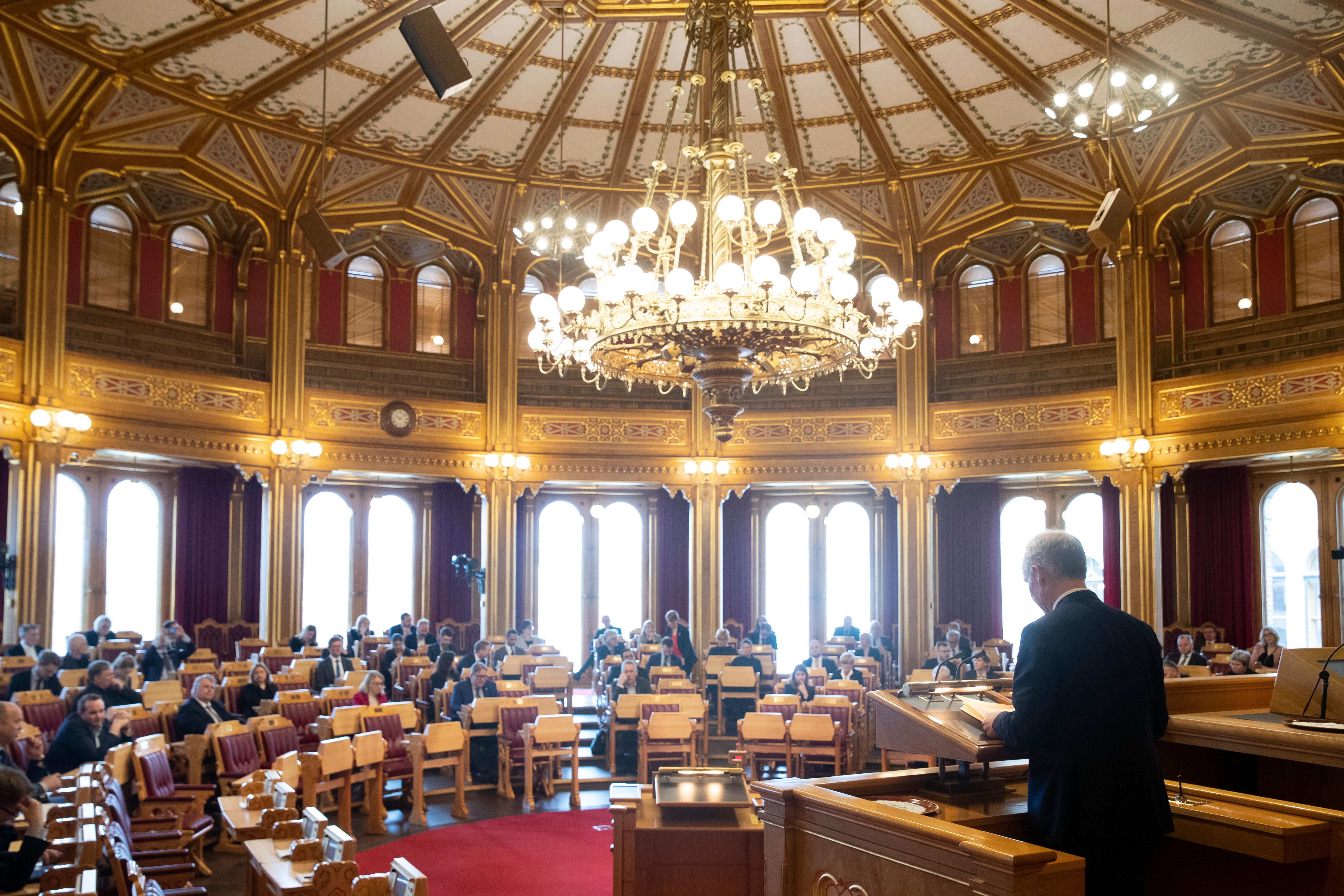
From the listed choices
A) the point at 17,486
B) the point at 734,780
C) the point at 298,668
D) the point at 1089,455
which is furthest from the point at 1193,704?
the point at 17,486

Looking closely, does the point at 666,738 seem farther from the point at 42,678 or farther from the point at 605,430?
the point at 605,430

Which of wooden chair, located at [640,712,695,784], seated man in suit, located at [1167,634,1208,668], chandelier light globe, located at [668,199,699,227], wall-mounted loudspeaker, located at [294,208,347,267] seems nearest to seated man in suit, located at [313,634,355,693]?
wooden chair, located at [640,712,695,784]

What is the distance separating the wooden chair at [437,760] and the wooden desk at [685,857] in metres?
4.38

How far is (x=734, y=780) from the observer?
5.69 meters

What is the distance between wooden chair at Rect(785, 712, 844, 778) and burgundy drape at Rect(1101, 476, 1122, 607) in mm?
7305

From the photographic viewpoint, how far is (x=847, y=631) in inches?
600

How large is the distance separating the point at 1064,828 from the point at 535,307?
19.5 ft

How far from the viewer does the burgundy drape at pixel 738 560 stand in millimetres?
17812

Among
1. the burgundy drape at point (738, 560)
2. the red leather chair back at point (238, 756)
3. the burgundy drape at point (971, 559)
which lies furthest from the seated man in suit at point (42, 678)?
the burgundy drape at point (971, 559)

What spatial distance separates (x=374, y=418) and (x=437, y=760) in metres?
6.82

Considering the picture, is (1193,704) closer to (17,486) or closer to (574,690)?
(17,486)

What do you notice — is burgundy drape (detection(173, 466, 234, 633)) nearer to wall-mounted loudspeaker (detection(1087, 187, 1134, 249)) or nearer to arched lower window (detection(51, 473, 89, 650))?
arched lower window (detection(51, 473, 89, 650))

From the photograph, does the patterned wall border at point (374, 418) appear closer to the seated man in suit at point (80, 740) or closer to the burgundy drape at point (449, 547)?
the burgundy drape at point (449, 547)

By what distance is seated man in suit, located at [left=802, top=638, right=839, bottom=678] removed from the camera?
42.3 feet
